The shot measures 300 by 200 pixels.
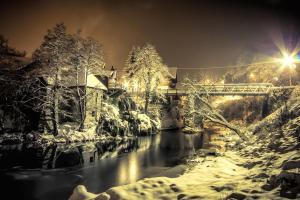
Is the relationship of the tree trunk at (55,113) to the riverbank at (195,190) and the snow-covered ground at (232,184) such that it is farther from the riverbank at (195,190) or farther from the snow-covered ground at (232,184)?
the riverbank at (195,190)

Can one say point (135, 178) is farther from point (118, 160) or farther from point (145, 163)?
point (118, 160)

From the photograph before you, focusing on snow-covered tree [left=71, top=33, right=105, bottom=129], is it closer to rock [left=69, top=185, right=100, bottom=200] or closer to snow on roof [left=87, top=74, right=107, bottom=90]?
snow on roof [left=87, top=74, right=107, bottom=90]

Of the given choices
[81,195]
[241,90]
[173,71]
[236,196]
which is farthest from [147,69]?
[236,196]

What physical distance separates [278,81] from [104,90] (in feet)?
131

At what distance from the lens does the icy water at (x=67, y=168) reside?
505 inches

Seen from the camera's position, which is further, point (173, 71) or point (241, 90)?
point (173, 71)

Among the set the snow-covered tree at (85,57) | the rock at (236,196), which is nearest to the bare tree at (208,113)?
the rock at (236,196)

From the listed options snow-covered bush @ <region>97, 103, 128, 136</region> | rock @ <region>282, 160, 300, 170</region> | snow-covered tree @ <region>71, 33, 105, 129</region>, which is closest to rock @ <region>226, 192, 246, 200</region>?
rock @ <region>282, 160, 300, 170</region>

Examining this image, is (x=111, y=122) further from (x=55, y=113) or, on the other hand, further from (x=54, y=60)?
(x=54, y=60)

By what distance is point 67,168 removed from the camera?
17.6 meters

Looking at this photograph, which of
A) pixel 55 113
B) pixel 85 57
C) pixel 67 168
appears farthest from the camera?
pixel 85 57

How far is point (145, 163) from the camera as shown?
1919cm

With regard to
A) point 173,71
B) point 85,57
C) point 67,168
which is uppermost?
point 173,71

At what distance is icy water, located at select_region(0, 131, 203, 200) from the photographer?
12.8 meters
